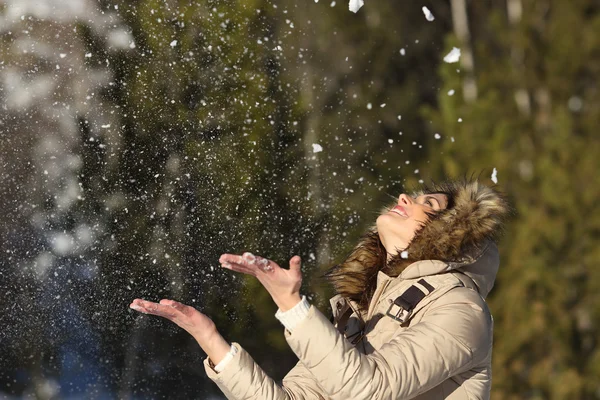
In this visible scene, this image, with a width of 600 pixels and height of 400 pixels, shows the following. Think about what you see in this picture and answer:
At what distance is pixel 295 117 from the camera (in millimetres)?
5648

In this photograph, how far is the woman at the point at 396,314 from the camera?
1.95 m

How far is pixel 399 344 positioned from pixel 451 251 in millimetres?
408

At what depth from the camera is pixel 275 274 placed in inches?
75.7

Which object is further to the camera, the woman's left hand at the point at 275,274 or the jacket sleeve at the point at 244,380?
the jacket sleeve at the point at 244,380

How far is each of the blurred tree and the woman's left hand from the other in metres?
5.11

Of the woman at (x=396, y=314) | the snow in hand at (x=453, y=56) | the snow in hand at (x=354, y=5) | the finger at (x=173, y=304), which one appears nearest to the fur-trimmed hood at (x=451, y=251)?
the woman at (x=396, y=314)

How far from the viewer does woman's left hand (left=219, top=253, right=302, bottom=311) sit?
74.0 inches

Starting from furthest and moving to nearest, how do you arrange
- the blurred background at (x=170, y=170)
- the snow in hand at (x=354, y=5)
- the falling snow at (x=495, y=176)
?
the falling snow at (x=495, y=176) → the snow in hand at (x=354, y=5) → the blurred background at (x=170, y=170)

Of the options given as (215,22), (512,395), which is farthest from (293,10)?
(512,395)

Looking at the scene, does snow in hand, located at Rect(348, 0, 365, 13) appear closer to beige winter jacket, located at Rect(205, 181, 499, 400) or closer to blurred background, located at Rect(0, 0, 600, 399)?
blurred background, located at Rect(0, 0, 600, 399)

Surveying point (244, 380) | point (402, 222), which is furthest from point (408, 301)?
point (244, 380)

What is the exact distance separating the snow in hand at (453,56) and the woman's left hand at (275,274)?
19.8ft

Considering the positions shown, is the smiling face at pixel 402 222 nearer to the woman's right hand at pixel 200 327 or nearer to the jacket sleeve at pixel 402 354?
the jacket sleeve at pixel 402 354

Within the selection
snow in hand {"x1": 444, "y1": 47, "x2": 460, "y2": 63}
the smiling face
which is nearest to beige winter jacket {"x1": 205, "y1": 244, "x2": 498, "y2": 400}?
the smiling face
